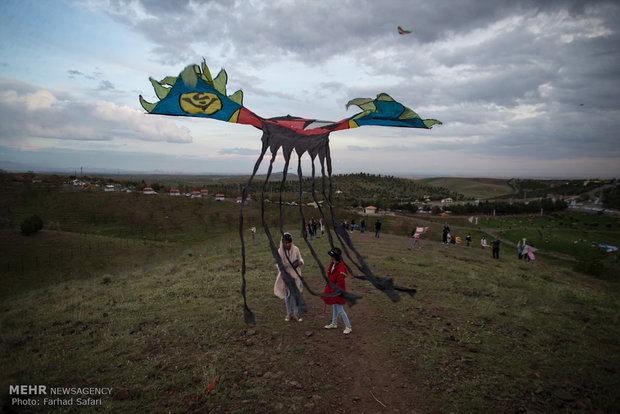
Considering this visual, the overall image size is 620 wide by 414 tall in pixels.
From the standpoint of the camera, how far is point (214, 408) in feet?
13.6

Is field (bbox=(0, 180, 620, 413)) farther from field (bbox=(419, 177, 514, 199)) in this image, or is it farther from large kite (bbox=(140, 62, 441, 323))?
field (bbox=(419, 177, 514, 199))

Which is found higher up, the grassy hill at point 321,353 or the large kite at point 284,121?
the large kite at point 284,121

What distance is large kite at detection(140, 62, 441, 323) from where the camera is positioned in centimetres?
408

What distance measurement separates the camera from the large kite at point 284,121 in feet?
13.4

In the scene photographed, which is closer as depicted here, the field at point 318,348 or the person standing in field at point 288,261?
the field at point 318,348

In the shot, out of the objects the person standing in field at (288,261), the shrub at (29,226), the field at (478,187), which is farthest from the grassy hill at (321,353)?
the field at (478,187)

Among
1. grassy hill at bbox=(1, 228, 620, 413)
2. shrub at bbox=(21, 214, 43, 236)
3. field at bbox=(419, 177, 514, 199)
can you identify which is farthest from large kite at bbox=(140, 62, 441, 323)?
field at bbox=(419, 177, 514, 199)

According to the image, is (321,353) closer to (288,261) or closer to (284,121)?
(288,261)

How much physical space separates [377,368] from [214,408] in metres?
2.77

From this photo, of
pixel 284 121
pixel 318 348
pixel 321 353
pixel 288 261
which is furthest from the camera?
pixel 288 261

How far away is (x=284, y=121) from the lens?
469cm

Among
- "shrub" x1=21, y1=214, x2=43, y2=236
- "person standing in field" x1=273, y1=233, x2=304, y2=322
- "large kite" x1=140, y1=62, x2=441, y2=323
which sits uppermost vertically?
"large kite" x1=140, y1=62, x2=441, y2=323

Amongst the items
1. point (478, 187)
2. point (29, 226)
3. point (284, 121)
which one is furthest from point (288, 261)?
point (478, 187)

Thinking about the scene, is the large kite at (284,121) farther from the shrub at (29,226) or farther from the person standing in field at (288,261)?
the shrub at (29,226)
